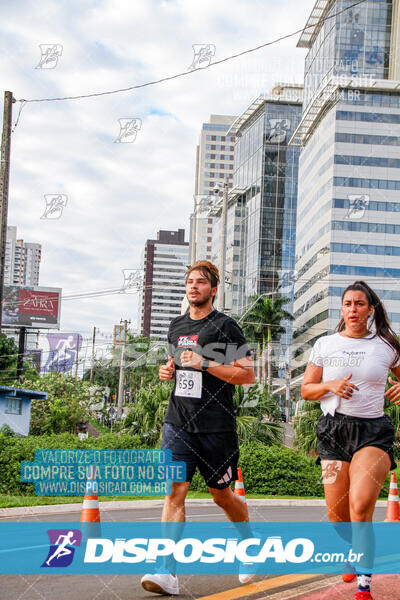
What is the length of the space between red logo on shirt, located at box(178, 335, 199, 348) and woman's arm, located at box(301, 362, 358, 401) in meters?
0.68

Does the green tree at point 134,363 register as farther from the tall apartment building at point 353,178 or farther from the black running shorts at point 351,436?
the black running shorts at point 351,436

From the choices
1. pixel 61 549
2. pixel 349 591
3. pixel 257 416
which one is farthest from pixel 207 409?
pixel 257 416

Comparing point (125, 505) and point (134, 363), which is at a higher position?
point (134, 363)

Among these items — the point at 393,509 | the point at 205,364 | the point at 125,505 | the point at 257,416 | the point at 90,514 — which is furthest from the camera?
the point at 257,416

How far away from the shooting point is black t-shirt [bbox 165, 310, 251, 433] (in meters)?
4.34

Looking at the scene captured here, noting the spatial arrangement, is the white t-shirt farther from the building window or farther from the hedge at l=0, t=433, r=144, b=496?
the building window

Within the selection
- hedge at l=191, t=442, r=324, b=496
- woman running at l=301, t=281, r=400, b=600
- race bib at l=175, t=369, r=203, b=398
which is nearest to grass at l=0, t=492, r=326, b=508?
hedge at l=191, t=442, r=324, b=496

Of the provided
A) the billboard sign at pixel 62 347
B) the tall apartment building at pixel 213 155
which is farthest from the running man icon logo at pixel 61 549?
the tall apartment building at pixel 213 155

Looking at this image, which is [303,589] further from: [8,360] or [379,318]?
[8,360]

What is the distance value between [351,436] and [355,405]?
0.17 meters

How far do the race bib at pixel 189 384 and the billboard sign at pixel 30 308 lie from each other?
6462cm

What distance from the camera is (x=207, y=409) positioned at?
434cm

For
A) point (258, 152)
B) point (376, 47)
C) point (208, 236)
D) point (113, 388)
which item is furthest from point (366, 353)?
point (208, 236)

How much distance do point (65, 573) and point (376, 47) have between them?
379ft
